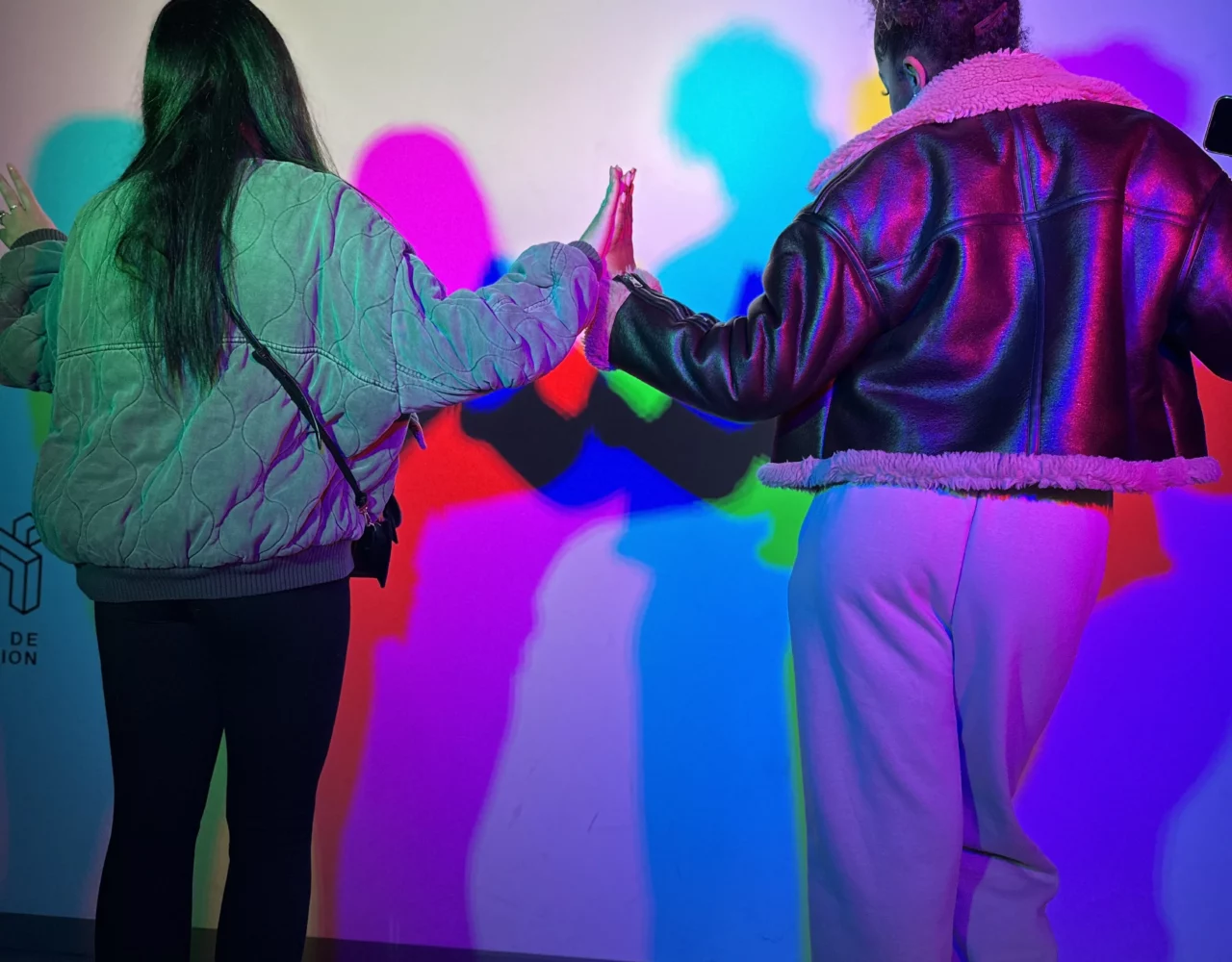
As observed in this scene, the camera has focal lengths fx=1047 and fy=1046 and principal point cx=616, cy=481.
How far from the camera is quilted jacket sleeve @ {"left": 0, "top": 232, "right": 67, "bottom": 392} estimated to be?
1.25 meters

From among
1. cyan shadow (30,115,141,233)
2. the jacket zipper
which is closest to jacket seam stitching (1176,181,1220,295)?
the jacket zipper

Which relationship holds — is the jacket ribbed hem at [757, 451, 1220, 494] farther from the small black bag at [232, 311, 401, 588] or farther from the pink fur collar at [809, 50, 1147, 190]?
the small black bag at [232, 311, 401, 588]

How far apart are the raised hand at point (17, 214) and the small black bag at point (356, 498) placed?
52cm

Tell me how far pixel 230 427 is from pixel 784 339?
1.95ft

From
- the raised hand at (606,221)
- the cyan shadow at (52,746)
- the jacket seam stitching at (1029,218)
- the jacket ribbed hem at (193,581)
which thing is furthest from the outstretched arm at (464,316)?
the cyan shadow at (52,746)

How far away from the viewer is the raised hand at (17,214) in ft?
4.59

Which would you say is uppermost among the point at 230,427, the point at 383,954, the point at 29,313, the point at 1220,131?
the point at 1220,131

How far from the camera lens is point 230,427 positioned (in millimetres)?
1087

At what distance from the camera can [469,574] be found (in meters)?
1.86

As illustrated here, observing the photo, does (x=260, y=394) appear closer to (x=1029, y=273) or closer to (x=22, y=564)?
(x=1029, y=273)

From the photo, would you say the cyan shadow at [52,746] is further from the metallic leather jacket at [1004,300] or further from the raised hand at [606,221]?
the metallic leather jacket at [1004,300]

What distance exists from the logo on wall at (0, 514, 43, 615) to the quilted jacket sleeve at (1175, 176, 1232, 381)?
1.92 m

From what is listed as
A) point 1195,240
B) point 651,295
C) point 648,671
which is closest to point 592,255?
point 651,295

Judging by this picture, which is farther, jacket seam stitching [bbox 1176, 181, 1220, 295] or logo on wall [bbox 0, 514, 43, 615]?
logo on wall [bbox 0, 514, 43, 615]
